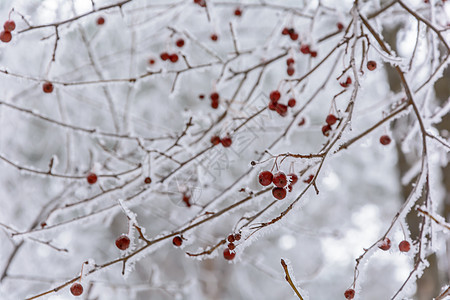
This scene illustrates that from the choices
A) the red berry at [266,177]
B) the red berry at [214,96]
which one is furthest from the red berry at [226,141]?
the red berry at [266,177]

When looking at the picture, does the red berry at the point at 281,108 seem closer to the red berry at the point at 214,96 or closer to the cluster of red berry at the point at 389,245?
the red berry at the point at 214,96

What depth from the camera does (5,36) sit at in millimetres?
1751

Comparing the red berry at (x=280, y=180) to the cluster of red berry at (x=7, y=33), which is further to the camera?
the cluster of red berry at (x=7, y=33)

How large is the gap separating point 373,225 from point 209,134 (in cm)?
717

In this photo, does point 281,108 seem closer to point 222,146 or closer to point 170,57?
point 222,146

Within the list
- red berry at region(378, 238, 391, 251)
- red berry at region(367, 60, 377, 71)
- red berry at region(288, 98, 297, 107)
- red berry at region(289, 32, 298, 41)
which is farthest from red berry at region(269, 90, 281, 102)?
red berry at region(378, 238, 391, 251)

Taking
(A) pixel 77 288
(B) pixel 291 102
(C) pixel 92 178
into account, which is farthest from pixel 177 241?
(B) pixel 291 102

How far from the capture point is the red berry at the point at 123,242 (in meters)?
1.50

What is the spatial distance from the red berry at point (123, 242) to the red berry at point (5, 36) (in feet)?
2.86

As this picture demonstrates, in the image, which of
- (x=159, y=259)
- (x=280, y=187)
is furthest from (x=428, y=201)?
(x=159, y=259)

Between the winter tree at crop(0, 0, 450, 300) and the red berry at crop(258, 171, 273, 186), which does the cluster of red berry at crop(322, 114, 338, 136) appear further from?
the red berry at crop(258, 171, 273, 186)

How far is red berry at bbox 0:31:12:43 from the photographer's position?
1.75 m

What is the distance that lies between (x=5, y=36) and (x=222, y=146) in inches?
37.0

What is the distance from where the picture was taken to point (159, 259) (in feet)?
26.1
